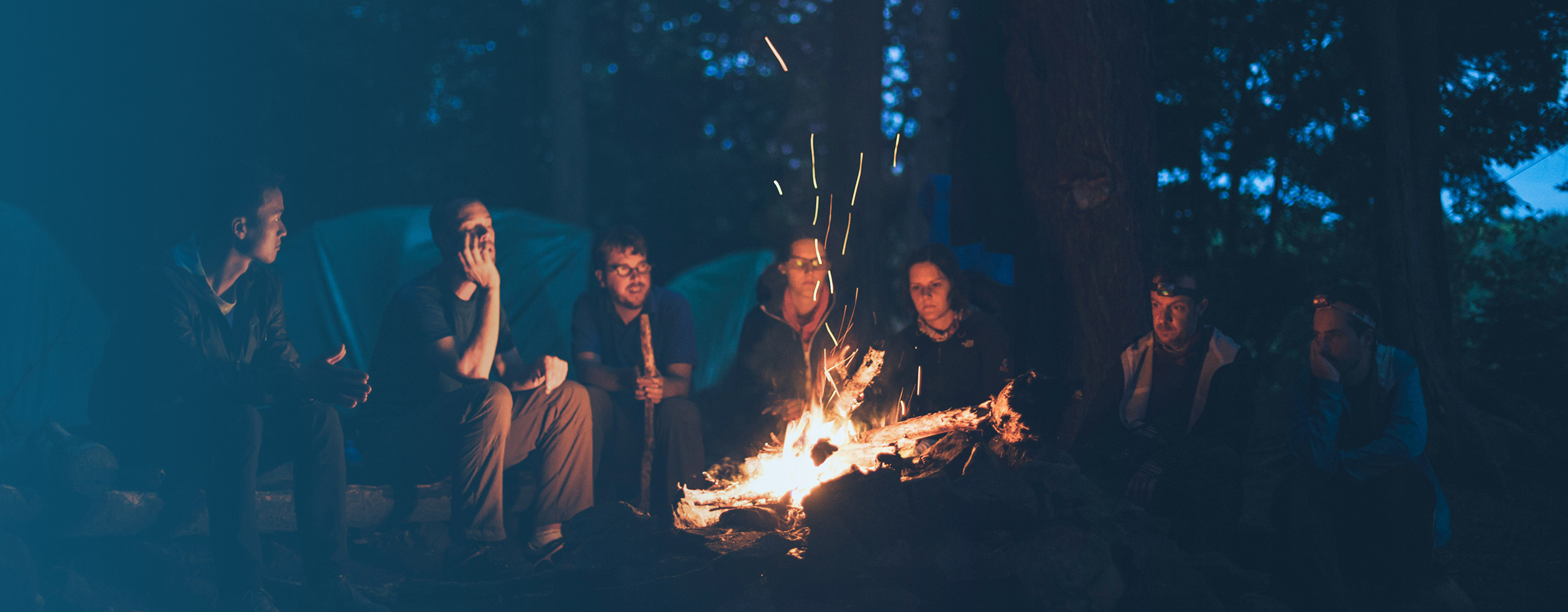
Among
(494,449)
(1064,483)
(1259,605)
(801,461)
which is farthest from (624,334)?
(1259,605)

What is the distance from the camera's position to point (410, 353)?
4430 mm

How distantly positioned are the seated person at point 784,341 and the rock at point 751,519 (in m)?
0.91

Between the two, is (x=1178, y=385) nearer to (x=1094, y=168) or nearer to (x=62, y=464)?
(x=1094, y=168)

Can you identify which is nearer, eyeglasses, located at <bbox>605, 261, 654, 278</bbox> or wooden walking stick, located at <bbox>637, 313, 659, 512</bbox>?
wooden walking stick, located at <bbox>637, 313, 659, 512</bbox>

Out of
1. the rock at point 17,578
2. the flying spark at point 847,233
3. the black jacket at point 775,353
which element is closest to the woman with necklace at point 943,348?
the black jacket at point 775,353

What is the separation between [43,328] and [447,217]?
2253 mm

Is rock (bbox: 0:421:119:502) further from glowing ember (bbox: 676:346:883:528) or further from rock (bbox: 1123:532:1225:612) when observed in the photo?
rock (bbox: 1123:532:1225:612)

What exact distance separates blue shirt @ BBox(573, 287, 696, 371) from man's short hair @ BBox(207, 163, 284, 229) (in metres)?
1.63

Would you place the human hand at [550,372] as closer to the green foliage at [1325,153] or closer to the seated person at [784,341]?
the seated person at [784,341]

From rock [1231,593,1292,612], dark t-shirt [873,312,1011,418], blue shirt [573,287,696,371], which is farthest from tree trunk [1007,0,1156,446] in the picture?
blue shirt [573,287,696,371]

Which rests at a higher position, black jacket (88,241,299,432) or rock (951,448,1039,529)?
black jacket (88,241,299,432)

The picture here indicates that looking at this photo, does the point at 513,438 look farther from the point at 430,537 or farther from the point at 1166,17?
the point at 1166,17

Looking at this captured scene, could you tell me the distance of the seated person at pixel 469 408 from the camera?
4223 mm

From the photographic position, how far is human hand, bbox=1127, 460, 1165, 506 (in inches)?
133
